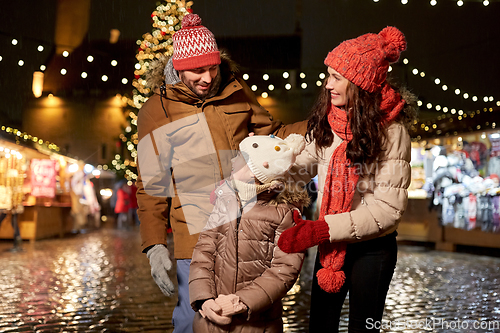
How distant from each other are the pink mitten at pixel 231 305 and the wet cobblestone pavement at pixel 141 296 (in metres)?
2.52

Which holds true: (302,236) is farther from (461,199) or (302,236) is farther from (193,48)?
(461,199)

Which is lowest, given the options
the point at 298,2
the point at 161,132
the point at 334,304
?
the point at 334,304

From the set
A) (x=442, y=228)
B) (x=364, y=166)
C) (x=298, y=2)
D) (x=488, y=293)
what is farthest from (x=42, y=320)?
(x=298, y=2)

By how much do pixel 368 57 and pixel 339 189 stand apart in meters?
0.59

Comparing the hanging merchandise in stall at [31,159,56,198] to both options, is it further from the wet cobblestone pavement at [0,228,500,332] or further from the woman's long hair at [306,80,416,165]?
the woman's long hair at [306,80,416,165]

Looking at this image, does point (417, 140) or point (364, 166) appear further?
point (417, 140)

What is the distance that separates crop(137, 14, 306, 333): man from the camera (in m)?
2.57

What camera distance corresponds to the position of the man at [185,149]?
2.57 m

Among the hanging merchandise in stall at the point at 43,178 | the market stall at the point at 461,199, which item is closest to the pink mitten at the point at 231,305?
the market stall at the point at 461,199

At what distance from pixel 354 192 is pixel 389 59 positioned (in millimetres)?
626

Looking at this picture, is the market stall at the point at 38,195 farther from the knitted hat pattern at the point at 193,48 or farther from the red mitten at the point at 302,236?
the red mitten at the point at 302,236

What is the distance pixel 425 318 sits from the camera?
4.89 meters

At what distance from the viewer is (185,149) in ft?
8.55

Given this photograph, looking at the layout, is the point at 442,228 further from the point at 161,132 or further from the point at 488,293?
the point at 161,132
